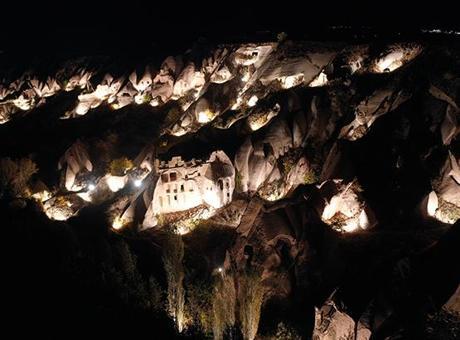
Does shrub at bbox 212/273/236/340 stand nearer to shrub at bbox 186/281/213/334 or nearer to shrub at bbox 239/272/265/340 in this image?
shrub at bbox 239/272/265/340

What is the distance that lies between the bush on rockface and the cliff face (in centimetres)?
19

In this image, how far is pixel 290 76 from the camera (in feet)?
183

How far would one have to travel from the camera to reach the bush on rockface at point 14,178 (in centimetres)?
4719

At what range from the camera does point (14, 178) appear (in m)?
47.7

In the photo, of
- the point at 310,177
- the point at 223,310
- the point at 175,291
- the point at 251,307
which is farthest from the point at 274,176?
the point at 251,307

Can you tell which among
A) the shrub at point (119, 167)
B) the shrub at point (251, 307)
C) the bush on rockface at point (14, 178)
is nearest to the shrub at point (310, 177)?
the shrub at point (251, 307)

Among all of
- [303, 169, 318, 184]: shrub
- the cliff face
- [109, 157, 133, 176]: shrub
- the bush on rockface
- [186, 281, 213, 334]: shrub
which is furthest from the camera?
[109, 157, 133, 176]: shrub

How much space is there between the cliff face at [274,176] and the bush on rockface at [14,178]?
0.19m

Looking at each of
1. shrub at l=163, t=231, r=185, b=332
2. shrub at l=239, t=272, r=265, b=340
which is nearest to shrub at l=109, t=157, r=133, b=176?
shrub at l=163, t=231, r=185, b=332

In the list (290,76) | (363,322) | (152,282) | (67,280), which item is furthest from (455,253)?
(290,76)

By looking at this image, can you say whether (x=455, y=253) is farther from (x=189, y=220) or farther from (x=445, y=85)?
(x=189, y=220)

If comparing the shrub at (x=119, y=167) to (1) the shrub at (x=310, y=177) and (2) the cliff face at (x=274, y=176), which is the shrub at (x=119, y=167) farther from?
(1) the shrub at (x=310, y=177)

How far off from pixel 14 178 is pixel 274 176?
30.5 m

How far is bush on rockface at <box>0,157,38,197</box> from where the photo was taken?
47188 millimetres
